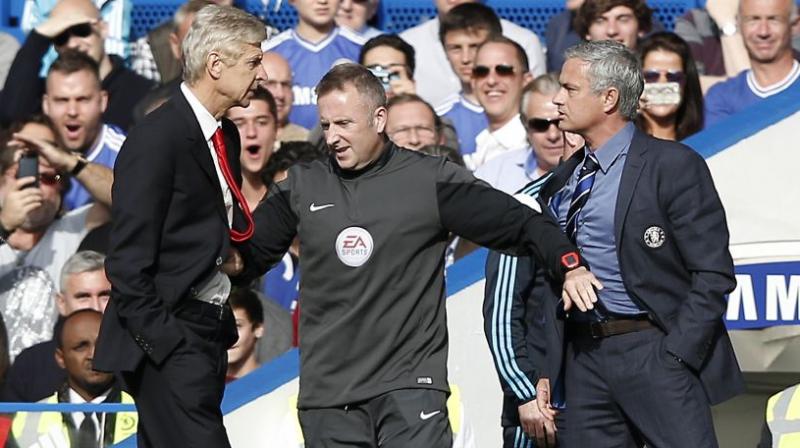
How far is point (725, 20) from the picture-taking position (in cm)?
1027

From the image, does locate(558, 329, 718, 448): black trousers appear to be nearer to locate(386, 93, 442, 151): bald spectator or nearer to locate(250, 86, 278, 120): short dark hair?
locate(386, 93, 442, 151): bald spectator

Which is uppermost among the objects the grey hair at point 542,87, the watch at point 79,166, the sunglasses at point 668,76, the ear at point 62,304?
the grey hair at point 542,87

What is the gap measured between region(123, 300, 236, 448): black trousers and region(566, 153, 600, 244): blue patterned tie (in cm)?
142

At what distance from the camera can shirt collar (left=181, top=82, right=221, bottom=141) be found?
19.1ft

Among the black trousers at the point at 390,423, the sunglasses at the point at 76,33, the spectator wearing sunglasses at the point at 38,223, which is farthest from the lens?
the sunglasses at the point at 76,33

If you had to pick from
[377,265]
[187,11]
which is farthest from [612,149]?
[187,11]

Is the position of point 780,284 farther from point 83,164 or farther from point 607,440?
point 83,164

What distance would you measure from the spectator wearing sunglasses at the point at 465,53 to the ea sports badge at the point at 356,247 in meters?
3.74

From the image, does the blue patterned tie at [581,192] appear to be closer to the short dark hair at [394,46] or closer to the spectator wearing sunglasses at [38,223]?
the spectator wearing sunglasses at [38,223]

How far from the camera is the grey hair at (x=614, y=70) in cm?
627

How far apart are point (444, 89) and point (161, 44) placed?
1.82 m

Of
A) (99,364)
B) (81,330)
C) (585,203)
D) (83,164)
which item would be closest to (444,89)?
(83,164)

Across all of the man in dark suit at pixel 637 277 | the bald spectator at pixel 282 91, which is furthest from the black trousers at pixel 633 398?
the bald spectator at pixel 282 91

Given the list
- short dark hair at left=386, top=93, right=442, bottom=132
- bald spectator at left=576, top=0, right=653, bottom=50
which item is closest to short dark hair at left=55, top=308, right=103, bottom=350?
short dark hair at left=386, top=93, right=442, bottom=132
